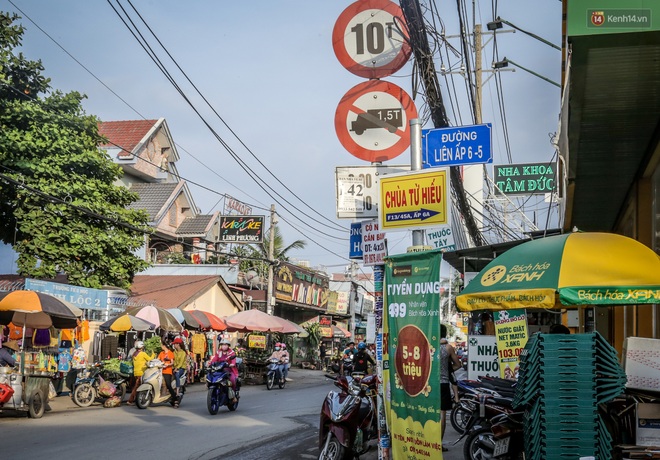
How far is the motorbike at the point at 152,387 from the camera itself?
57.7ft

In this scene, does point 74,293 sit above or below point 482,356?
above

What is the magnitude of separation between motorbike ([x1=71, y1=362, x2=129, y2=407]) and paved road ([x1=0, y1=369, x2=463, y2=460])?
276 mm

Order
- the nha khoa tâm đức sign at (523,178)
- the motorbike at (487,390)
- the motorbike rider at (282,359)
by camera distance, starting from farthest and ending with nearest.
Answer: the motorbike rider at (282,359) → the nha khoa tâm đức sign at (523,178) → the motorbike at (487,390)

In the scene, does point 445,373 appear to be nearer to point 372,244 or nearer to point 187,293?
point 372,244

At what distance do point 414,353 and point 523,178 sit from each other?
1978 centimetres

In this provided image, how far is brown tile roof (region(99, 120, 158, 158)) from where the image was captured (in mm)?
42219

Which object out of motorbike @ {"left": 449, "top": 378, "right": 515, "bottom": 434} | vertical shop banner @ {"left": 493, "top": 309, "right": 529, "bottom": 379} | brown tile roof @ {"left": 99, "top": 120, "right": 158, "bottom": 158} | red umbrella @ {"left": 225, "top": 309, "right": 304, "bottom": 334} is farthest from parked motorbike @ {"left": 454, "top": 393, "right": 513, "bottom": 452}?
brown tile roof @ {"left": 99, "top": 120, "right": 158, "bottom": 158}

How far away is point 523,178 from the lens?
2514cm

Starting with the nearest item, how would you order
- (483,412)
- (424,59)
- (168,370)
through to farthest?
(483,412) → (424,59) → (168,370)

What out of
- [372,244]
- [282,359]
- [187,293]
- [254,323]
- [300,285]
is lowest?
[282,359]

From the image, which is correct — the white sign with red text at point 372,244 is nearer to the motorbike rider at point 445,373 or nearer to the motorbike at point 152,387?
the motorbike rider at point 445,373

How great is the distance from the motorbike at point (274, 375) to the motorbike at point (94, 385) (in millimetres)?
8266

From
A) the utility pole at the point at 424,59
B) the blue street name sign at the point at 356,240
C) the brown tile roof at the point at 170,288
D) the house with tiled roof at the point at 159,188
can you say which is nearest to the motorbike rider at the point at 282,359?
the brown tile roof at the point at 170,288

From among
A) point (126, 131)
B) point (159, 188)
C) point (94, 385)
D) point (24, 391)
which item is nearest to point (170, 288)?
point (159, 188)
